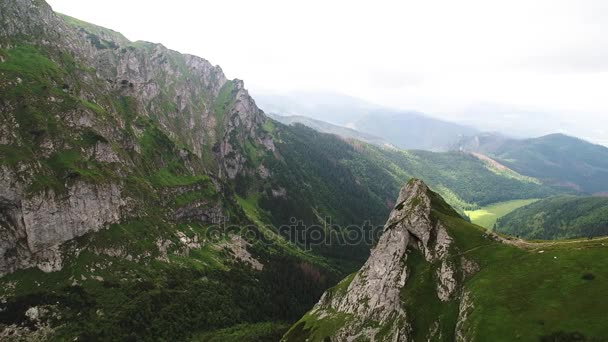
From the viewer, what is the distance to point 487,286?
78625 mm

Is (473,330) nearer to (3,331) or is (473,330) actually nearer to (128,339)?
(128,339)

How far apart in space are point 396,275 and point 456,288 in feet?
56.0

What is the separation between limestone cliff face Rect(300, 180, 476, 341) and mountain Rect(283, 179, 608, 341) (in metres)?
0.26

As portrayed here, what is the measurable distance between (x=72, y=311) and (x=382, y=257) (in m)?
141

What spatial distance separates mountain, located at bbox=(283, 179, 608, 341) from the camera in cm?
6698

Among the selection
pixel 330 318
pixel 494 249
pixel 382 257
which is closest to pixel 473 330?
pixel 494 249

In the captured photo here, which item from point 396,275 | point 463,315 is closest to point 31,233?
point 396,275

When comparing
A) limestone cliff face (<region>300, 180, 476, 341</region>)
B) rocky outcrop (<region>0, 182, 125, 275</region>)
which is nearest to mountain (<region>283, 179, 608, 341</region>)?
limestone cliff face (<region>300, 180, 476, 341</region>)

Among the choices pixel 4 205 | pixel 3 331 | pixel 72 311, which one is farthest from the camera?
pixel 4 205

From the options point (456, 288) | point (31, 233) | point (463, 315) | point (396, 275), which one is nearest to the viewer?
point (463, 315)

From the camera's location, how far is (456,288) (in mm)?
86312

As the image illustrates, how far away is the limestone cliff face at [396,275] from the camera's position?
90.2m

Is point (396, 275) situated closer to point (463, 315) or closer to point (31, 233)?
point (463, 315)

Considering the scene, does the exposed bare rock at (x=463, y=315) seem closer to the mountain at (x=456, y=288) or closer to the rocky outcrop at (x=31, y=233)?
the mountain at (x=456, y=288)
